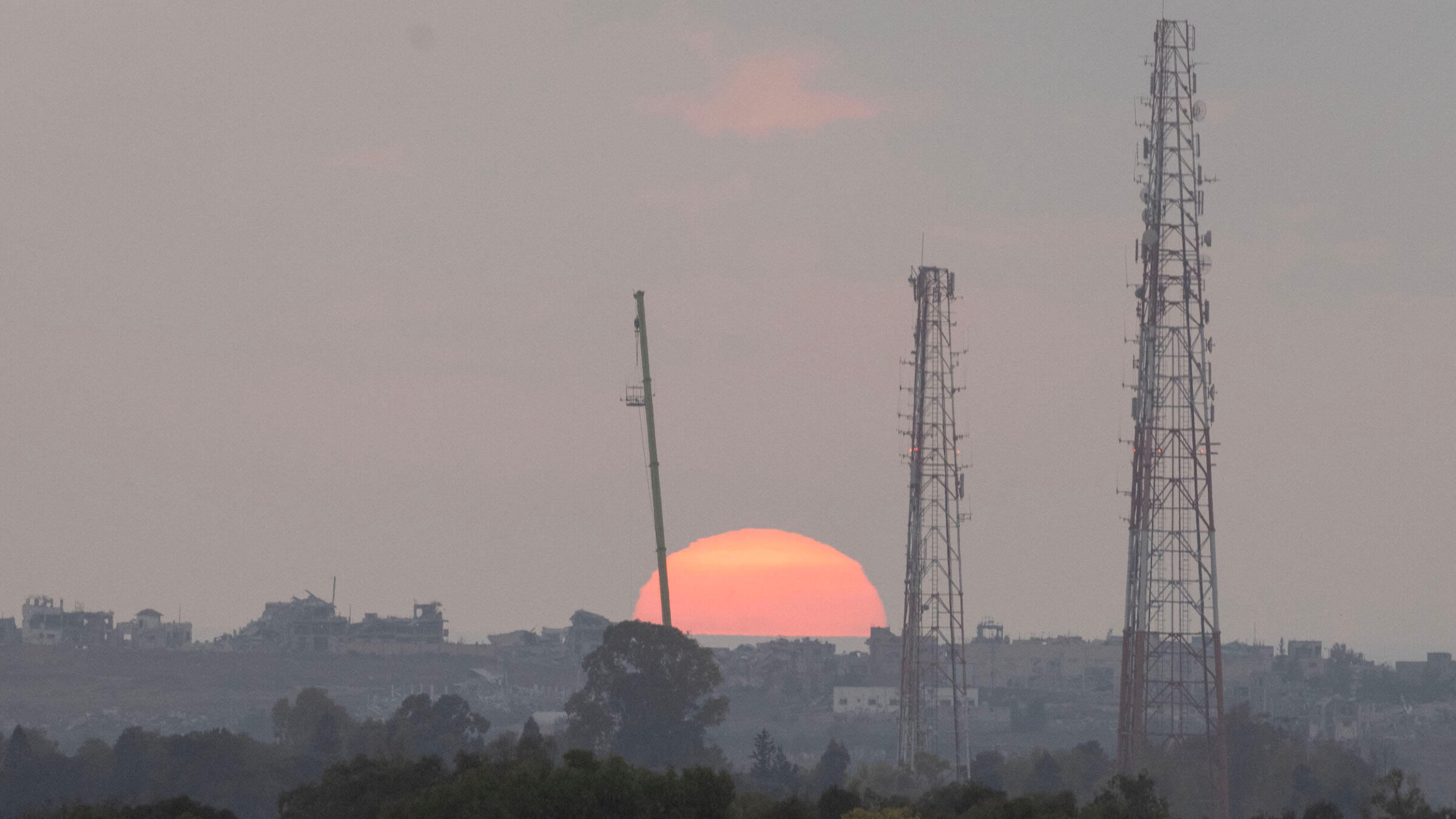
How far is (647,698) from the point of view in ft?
532

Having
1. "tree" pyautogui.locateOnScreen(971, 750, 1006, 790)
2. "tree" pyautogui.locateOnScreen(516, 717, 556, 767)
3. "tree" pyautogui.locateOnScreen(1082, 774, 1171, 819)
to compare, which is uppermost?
"tree" pyautogui.locateOnScreen(1082, 774, 1171, 819)

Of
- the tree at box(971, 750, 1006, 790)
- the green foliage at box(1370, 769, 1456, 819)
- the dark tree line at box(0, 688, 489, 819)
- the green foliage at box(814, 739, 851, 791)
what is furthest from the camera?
the tree at box(971, 750, 1006, 790)

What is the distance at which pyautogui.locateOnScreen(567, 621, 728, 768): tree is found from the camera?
161500mm

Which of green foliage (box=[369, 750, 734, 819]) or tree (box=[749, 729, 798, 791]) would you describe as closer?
green foliage (box=[369, 750, 734, 819])

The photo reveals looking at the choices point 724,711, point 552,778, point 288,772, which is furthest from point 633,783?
point 724,711

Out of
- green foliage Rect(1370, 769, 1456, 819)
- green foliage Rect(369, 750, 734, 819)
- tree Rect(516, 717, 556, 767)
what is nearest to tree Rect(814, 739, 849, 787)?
tree Rect(516, 717, 556, 767)

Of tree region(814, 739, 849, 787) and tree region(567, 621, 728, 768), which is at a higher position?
tree region(567, 621, 728, 768)

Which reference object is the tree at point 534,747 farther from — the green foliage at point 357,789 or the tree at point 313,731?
the tree at point 313,731

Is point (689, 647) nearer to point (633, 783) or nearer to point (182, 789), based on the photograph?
point (182, 789)

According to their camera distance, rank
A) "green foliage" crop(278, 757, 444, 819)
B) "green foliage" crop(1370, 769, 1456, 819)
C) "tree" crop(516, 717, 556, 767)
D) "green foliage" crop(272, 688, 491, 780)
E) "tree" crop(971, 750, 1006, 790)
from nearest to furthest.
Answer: "green foliage" crop(1370, 769, 1456, 819)
"green foliage" crop(278, 757, 444, 819)
"tree" crop(516, 717, 556, 767)
"tree" crop(971, 750, 1006, 790)
"green foliage" crop(272, 688, 491, 780)

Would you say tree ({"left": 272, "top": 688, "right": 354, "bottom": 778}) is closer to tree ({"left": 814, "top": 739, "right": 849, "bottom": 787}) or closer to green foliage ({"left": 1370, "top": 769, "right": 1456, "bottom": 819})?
tree ({"left": 814, "top": 739, "right": 849, "bottom": 787})

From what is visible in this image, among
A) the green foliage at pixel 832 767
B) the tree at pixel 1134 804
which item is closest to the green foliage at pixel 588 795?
the tree at pixel 1134 804

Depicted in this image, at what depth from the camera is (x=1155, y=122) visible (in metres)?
104

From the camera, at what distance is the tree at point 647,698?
162m
